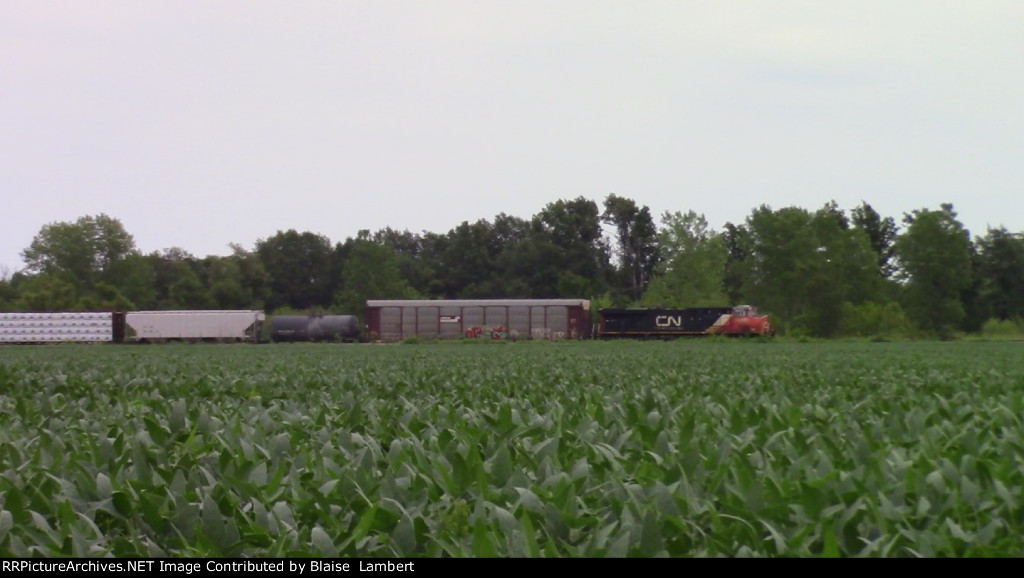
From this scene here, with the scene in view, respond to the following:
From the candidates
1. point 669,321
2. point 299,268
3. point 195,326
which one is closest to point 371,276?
point 299,268

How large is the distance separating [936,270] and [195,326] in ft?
174

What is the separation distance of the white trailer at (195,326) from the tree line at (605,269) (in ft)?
60.6

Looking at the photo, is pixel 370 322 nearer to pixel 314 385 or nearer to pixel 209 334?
pixel 209 334

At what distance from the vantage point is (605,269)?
10812cm

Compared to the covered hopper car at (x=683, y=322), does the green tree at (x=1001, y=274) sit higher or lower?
higher

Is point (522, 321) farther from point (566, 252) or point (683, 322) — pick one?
point (566, 252)

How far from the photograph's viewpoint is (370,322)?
65375 mm

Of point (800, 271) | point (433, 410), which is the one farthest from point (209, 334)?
point (433, 410)

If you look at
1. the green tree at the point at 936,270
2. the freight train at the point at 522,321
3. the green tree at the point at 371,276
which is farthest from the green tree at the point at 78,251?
the green tree at the point at 936,270

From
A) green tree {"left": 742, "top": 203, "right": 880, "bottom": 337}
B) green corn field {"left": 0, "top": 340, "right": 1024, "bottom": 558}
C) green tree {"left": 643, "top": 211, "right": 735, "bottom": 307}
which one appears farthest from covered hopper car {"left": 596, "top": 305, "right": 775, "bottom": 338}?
green corn field {"left": 0, "top": 340, "right": 1024, "bottom": 558}

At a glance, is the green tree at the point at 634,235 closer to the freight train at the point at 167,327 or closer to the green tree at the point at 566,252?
the green tree at the point at 566,252

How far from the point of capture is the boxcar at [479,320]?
210 ft

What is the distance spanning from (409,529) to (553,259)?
99929 millimetres

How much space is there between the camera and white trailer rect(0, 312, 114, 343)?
6506 cm
